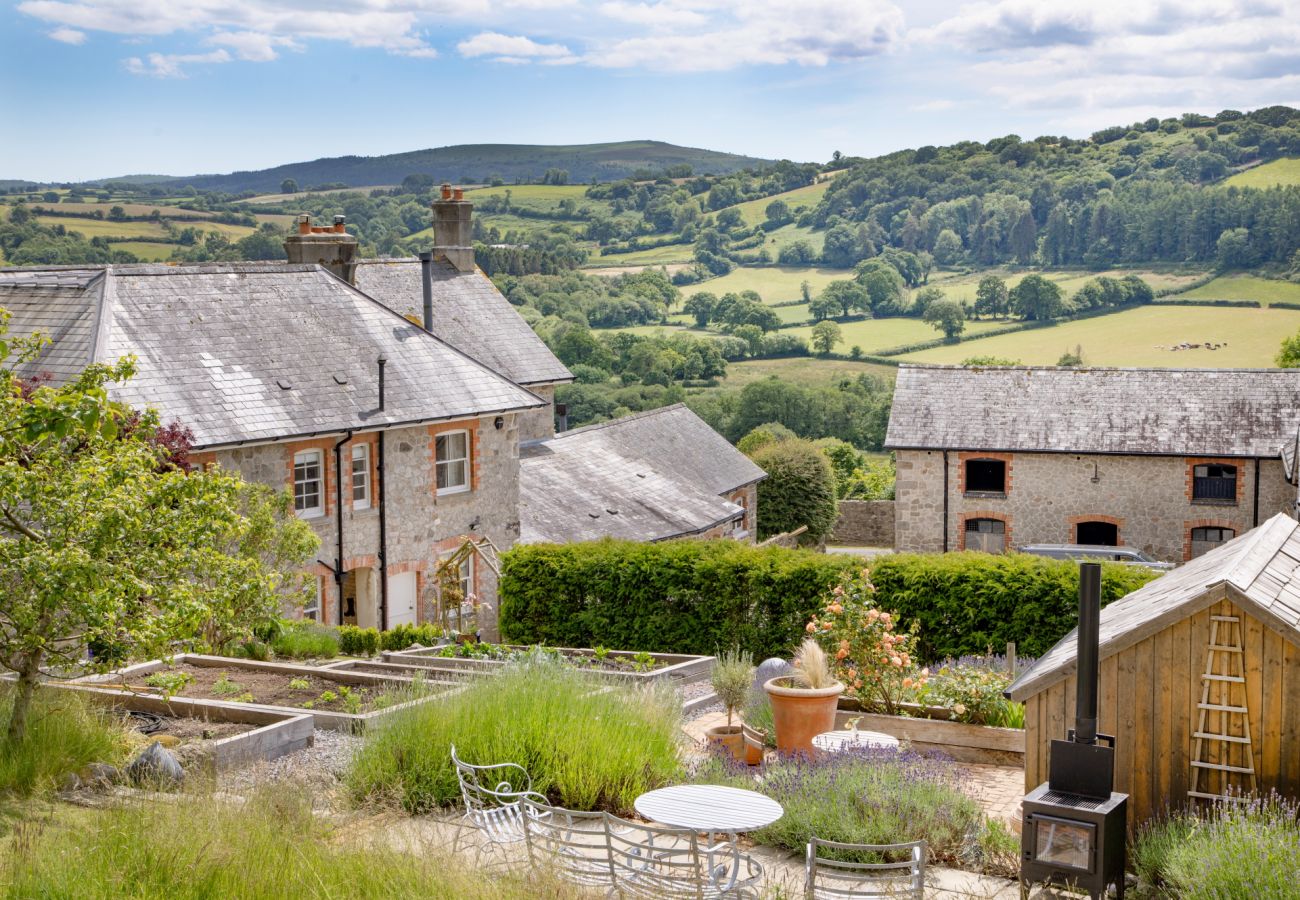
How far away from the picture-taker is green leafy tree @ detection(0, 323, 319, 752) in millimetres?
9148

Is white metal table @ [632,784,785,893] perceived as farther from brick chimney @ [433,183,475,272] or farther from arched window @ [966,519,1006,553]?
brick chimney @ [433,183,475,272]

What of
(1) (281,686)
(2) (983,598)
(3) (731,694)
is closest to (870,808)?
(3) (731,694)

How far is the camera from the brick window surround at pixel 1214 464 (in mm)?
32906

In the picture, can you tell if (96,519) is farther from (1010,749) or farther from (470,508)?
(470,508)

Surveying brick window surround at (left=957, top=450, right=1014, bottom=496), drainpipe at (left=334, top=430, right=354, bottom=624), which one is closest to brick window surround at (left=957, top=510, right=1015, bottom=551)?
brick window surround at (left=957, top=450, right=1014, bottom=496)

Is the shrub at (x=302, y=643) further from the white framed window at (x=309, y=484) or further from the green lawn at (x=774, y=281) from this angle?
the green lawn at (x=774, y=281)

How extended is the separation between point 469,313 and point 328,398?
35.8 feet

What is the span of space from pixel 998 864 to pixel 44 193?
107905mm

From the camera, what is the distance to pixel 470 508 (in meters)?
25.5

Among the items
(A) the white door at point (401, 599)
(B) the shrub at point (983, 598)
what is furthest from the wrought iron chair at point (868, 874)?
(A) the white door at point (401, 599)

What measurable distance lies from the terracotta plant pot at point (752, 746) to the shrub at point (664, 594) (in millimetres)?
6204

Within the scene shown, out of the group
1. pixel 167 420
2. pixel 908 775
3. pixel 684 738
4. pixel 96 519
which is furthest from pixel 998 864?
pixel 167 420

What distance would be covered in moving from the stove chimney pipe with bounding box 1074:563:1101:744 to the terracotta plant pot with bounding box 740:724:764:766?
11.5 ft

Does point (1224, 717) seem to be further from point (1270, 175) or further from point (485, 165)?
point (485, 165)
